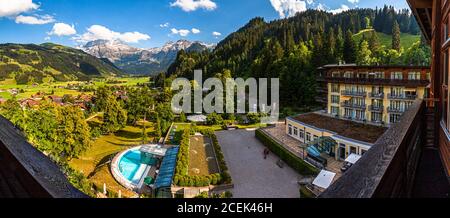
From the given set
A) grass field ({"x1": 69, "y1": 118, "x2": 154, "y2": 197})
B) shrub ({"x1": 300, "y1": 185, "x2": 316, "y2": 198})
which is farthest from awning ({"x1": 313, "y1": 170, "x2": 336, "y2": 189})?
grass field ({"x1": 69, "y1": 118, "x2": 154, "y2": 197})

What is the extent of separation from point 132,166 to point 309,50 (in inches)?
1613

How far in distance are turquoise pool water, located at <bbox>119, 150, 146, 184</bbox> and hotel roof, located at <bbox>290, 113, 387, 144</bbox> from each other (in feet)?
38.4

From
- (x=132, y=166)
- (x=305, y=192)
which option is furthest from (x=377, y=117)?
(x=132, y=166)

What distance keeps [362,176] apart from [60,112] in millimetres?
22545

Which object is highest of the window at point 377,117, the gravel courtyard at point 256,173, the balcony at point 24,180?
the balcony at point 24,180

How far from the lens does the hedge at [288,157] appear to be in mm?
15844

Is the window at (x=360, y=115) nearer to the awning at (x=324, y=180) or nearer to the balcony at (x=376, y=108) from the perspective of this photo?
the balcony at (x=376, y=108)

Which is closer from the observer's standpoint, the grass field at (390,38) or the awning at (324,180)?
the awning at (324,180)

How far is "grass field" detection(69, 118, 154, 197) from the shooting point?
1684 centimetres

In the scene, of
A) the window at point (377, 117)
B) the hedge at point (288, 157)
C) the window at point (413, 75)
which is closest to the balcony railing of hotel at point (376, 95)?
the window at point (377, 117)

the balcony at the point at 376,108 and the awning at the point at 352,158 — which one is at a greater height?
the balcony at the point at 376,108

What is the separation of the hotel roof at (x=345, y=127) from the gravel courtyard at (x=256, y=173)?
388cm

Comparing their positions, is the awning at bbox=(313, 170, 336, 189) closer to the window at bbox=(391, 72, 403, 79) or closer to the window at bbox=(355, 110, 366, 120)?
the window at bbox=(355, 110, 366, 120)

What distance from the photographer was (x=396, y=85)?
21641 mm
